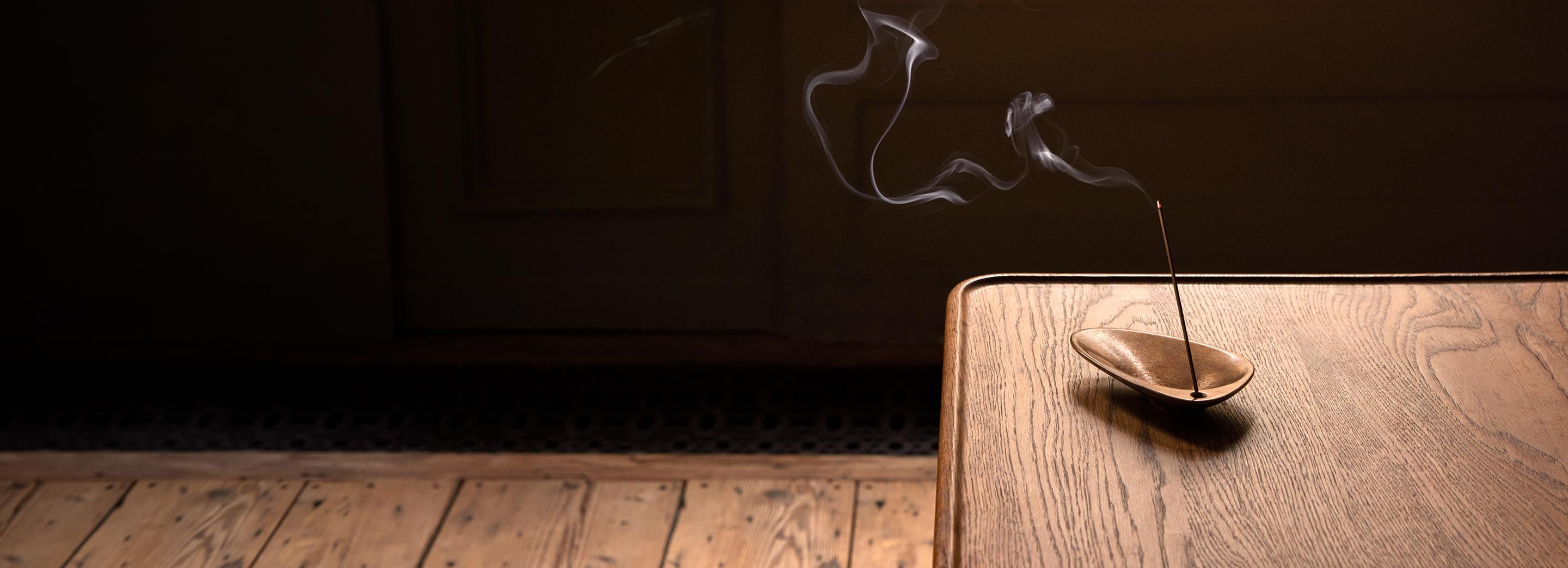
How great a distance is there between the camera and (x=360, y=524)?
4.82ft

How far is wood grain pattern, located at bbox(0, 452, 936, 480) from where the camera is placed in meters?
1.61

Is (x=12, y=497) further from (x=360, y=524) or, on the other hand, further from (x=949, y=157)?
(x=949, y=157)

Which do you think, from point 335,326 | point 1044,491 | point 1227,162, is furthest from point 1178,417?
point 335,326

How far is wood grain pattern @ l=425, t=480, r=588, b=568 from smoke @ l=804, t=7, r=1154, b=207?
83cm

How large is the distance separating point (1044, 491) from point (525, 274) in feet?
5.73

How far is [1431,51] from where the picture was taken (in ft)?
6.22

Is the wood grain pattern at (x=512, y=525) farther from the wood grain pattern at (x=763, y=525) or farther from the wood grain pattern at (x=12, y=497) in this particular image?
the wood grain pattern at (x=12, y=497)

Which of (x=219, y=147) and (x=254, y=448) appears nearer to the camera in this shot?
(x=254, y=448)

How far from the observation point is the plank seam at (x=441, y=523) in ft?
4.55

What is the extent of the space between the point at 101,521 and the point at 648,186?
3.45ft

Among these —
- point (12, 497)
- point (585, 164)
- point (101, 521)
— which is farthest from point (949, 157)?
point (12, 497)

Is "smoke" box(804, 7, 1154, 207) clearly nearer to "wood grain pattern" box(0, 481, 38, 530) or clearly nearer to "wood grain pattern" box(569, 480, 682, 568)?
"wood grain pattern" box(569, 480, 682, 568)

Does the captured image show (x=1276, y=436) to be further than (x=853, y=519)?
No

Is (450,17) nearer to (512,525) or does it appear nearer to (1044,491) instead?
(512,525)
